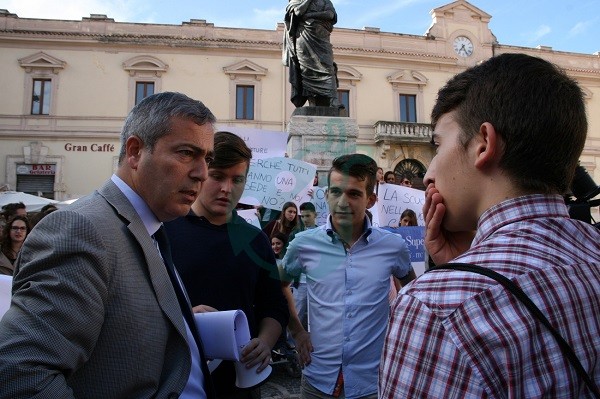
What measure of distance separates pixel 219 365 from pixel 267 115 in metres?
21.8

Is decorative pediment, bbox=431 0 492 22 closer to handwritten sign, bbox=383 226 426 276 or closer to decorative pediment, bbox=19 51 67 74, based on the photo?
decorative pediment, bbox=19 51 67 74

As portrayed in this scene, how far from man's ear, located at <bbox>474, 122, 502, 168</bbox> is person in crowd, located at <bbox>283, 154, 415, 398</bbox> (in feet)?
5.31

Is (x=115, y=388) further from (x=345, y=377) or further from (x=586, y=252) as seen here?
(x=345, y=377)

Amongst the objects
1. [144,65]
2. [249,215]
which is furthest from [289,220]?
[144,65]

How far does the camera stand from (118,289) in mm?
1168

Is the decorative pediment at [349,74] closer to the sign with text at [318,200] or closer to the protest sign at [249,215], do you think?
Result: the sign with text at [318,200]

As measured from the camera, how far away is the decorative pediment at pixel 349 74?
78.1 feet

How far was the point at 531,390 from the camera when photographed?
704mm

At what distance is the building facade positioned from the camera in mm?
21625

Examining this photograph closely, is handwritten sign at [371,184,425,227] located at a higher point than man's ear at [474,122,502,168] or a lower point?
higher

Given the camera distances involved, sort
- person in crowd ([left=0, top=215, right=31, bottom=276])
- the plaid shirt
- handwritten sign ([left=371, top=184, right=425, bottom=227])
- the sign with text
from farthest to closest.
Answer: handwritten sign ([left=371, top=184, right=425, bottom=227]) → the sign with text → person in crowd ([left=0, top=215, right=31, bottom=276]) → the plaid shirt

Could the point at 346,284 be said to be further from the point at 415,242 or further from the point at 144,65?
the point at 144,65

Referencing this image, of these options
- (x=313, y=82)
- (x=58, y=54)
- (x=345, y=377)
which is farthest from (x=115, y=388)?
(x=58, y=54)

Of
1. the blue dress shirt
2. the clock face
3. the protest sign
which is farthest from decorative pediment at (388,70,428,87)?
the blue dress shirt
